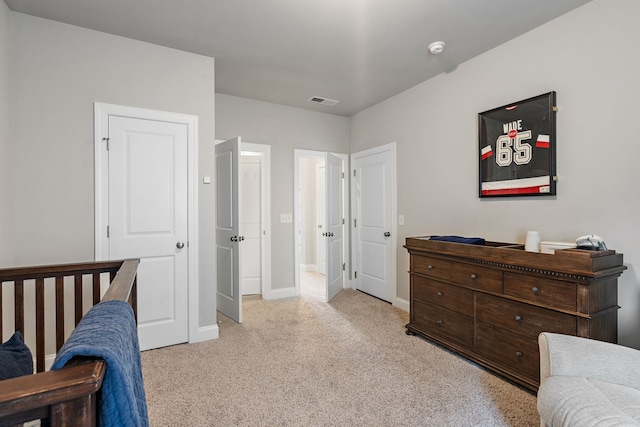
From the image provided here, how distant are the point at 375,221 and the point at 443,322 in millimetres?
1895

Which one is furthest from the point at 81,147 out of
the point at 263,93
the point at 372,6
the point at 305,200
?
the point at 305,200

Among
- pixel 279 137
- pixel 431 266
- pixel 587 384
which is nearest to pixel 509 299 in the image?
pixel 431 266

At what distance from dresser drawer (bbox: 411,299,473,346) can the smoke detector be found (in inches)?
89.3

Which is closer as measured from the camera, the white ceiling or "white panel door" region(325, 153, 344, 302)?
the white ceiling

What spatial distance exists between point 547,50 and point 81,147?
3.72 meters

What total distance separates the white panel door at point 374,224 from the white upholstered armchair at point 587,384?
8.74 feet

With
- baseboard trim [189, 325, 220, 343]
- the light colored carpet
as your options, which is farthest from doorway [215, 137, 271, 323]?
the light colored carpet

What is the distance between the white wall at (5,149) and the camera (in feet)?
7.24

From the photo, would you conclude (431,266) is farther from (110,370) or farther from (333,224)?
(110,370)

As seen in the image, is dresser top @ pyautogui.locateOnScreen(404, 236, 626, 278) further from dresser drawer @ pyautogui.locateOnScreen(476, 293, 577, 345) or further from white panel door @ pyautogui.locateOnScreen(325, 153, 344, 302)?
white panel door @ pyautogui.locateOnScreen(325, 153, 344, 302)

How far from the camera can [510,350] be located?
7.39ft

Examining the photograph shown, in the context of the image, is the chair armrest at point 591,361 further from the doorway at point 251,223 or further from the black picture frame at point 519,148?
the doorway at point 251,223

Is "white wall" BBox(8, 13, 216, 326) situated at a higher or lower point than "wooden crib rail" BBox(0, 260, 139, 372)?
higher

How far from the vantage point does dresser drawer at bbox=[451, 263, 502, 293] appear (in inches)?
92.7
